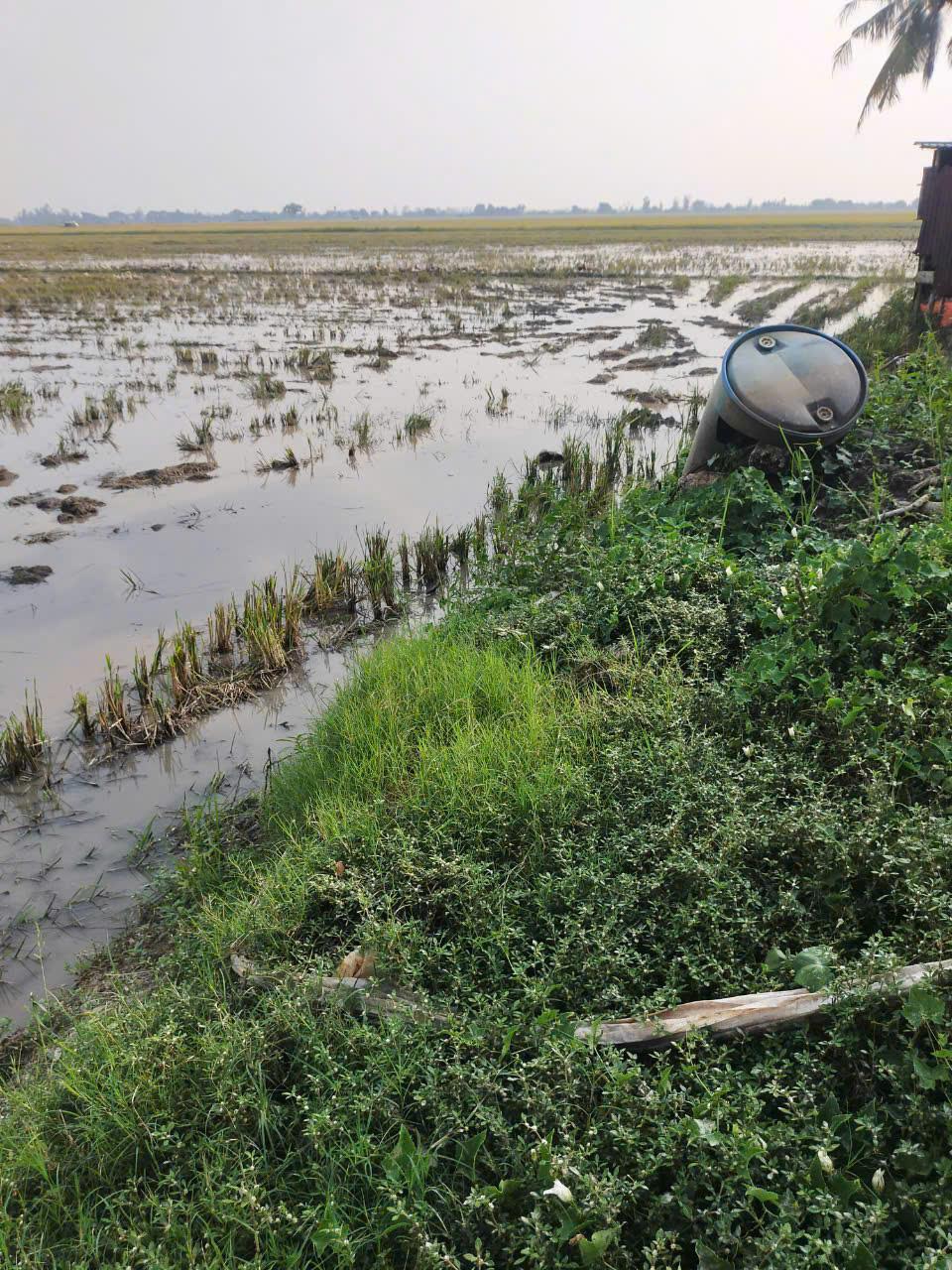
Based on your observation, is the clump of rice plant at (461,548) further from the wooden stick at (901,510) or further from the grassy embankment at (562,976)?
the wooden stick at (901,510)

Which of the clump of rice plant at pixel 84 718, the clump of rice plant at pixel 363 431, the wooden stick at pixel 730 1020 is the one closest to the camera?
the wooden stick at pixel 730 1020

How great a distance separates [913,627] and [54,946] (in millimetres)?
3772

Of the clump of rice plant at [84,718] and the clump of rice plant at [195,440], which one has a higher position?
the clump of rice plant at [195,440]

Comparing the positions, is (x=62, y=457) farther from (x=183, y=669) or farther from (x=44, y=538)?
(x=183, y=669)

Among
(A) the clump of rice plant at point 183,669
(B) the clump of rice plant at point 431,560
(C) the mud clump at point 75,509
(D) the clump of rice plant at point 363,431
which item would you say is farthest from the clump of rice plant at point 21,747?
(D) the clump of rice plant at point 363,431

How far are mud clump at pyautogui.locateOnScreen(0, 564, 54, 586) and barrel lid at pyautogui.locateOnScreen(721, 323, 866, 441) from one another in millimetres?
5400

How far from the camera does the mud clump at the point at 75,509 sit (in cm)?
763

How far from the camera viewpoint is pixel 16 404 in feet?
36.8

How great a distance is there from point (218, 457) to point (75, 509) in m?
2.14

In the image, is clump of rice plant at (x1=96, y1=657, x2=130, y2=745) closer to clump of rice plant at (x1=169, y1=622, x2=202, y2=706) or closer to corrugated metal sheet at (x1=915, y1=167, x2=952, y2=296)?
clump of rice plant at (x1=169, y1=622, x2=202, y2=706)

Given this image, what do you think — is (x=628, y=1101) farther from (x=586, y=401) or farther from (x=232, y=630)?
(x=586, y=401)

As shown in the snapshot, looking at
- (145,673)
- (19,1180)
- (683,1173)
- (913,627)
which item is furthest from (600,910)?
(145,673)

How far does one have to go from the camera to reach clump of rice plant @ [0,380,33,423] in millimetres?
11045

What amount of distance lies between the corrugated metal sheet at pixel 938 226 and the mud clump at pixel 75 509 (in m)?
11.3
